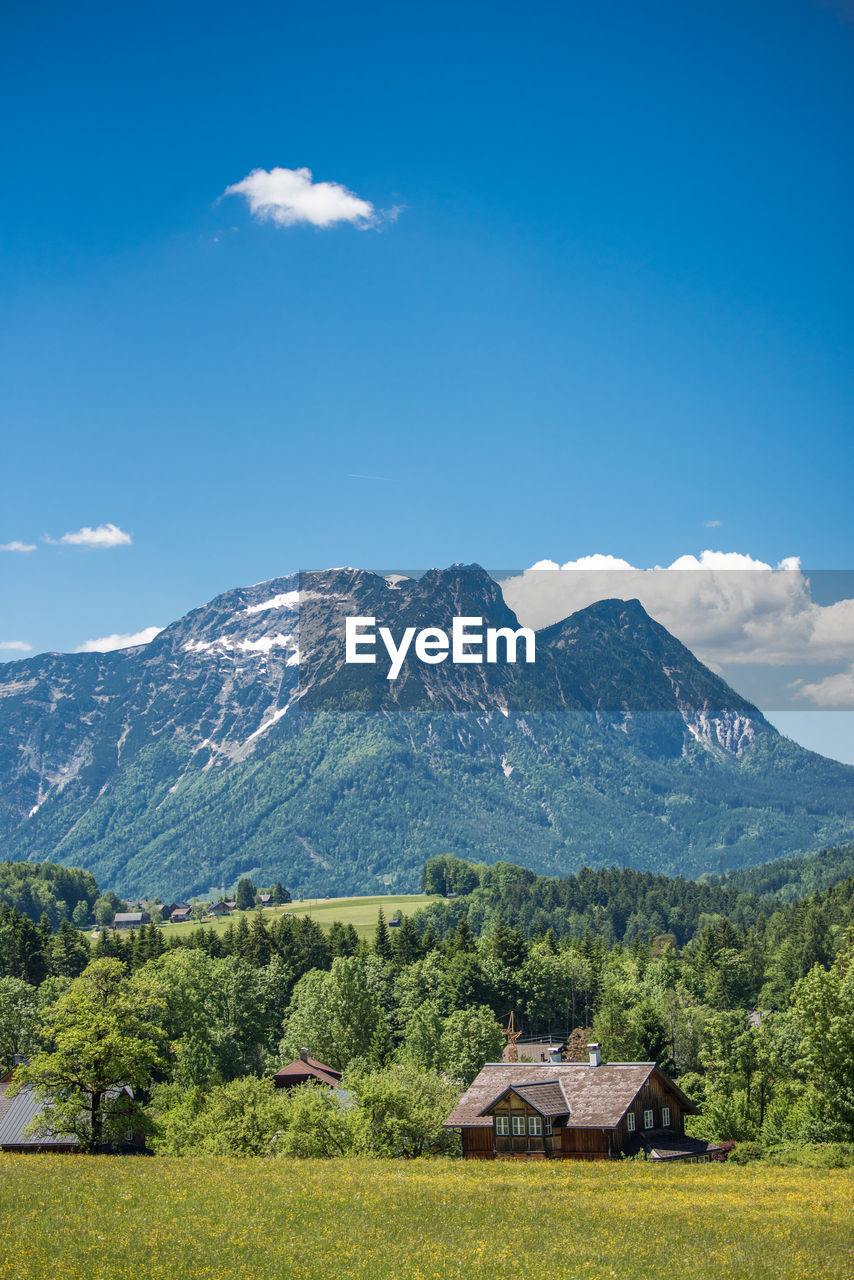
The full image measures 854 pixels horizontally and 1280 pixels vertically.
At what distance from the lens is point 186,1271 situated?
28.9m

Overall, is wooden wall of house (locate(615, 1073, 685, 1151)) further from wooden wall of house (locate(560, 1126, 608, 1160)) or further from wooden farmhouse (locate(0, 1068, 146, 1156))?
wooden farmhouse (locate(0, 1068, 146, 1156))

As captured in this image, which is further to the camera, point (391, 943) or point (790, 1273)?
point (391, 943)

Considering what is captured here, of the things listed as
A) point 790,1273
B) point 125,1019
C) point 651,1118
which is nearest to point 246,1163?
point 125,1019

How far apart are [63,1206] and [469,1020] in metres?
62.3

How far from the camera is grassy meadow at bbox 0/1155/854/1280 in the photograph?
30.0 m

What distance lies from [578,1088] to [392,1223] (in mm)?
29105

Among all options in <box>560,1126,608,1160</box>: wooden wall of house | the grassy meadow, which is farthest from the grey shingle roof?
the grassy meadow

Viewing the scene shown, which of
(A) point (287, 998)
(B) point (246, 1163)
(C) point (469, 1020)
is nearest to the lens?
(B) point (246, 1163)

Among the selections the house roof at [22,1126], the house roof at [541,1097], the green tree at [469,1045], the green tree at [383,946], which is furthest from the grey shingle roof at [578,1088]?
the green tree at [383,946]

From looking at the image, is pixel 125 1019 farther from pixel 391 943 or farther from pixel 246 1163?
pixel 391 943

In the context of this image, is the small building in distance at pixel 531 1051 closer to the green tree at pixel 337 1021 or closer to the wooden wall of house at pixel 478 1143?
the green tree at pixel 337 1021

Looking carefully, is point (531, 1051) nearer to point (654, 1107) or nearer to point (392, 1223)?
point (654, 1107)

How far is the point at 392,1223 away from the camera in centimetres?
3506

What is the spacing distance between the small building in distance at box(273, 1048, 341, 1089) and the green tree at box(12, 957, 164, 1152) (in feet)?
113
